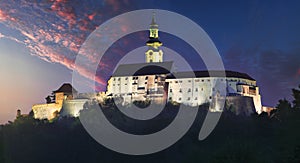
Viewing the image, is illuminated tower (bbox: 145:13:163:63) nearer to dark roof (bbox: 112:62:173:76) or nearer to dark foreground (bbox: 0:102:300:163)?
dark roof (bbox: 112:62:173:76)

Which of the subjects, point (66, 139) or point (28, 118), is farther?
point (28, 118)

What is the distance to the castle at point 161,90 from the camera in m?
69.2

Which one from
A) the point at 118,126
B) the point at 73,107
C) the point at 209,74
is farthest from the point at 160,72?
the point at 73,107

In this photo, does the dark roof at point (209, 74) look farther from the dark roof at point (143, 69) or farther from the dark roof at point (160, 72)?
the dark roof at point (143, 69)

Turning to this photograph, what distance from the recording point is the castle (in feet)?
227

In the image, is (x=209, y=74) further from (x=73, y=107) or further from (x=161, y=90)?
(x=73, y=107)

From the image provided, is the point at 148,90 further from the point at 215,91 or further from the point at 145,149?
the point at 145,149

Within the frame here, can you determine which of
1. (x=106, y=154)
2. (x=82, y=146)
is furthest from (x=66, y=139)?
(x=106, y=154)

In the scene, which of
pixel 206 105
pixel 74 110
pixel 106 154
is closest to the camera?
pixel 106 154

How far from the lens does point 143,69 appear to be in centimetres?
7656

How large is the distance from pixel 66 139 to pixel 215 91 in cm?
2151

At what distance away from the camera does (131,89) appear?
242 ft

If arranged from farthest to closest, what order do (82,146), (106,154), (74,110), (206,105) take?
(74,110), (206,105), (82,146), (106,154)

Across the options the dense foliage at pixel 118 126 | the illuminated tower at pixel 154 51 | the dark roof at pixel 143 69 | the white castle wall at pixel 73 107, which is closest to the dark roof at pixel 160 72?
the dark roof at pixel 143 69
